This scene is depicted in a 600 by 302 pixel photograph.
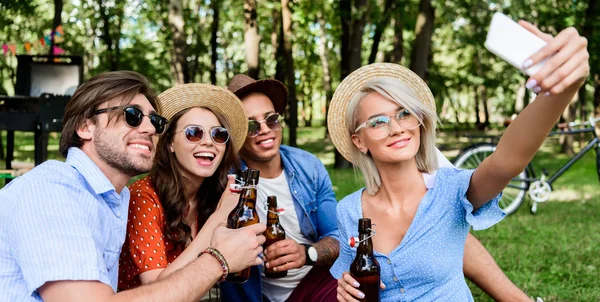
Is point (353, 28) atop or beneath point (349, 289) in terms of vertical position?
atop

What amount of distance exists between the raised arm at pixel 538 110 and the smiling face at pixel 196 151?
4.83ft

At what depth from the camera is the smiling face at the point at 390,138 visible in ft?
9.18

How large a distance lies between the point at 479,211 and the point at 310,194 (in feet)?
5.42

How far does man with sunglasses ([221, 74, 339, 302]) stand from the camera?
375 cm

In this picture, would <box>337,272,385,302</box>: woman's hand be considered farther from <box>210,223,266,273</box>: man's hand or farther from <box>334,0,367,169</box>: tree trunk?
<box>334,0,367,169</box>: tree trunk

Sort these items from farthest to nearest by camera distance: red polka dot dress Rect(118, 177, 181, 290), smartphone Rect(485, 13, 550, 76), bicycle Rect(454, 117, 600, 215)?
1. bicycle Rect(454, 117, 600, 215)
2. red polka dot dress Rect(118, 177, 181, 290)
3. smartphone Rect(485, 13, 550, 76)

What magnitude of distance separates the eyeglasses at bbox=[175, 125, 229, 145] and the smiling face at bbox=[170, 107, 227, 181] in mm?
14

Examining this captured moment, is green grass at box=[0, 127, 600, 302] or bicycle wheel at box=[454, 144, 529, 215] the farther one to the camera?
bicycle wheel at box=[454, 144, 529, 215]

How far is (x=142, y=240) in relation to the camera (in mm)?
2900

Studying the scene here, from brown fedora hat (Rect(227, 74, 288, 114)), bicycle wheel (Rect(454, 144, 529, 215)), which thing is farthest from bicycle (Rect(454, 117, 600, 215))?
brown fedora hat (Rect(227, 74, 288, 114))

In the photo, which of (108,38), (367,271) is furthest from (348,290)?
(108,38)

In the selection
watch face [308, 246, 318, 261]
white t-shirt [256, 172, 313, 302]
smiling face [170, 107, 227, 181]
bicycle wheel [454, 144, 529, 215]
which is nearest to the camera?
smiling face [170, 107, 227, 181]

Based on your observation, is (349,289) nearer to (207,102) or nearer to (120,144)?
(120,144)

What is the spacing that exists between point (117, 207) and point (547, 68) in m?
1.88
